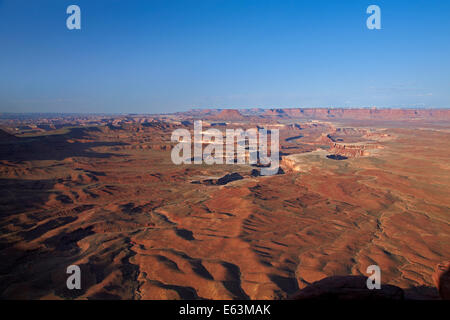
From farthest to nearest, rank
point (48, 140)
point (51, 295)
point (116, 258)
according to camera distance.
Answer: point (48, 140)
point (116, 258)
point (51, 295)

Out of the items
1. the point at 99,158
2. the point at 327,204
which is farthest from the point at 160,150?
the point at 327,204

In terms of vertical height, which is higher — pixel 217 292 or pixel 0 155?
pixel 0 155

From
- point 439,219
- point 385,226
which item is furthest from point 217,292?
point 439,219

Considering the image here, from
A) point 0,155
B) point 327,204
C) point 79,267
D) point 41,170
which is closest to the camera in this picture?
point 79,267
